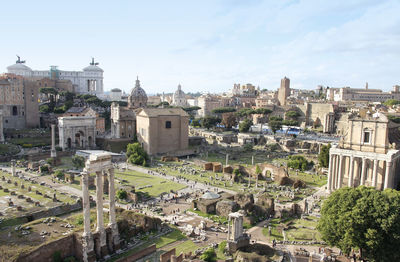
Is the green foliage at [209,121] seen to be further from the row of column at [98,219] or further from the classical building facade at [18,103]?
the row of column at [98,219]

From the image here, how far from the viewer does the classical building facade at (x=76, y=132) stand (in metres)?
64.8

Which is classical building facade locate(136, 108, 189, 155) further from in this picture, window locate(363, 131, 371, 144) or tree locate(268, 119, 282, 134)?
window locate(363, 131, 371, 144)

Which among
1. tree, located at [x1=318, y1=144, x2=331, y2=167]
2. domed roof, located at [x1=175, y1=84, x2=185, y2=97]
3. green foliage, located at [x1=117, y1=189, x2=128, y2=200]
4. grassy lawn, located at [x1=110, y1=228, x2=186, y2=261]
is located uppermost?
domed roof, located at [x1=175, y1=84, x2=185, y2=97]

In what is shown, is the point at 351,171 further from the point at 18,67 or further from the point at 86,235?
the point at 18,67

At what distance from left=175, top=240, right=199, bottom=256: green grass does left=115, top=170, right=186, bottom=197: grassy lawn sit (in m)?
13.4

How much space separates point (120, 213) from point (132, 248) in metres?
4.45

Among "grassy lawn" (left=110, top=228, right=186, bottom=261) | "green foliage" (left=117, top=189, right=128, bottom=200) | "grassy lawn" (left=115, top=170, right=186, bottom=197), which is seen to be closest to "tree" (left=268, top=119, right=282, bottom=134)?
"grassy lawn" (left=115, top=170, right=186, bottom=197)

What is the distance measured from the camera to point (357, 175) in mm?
38219

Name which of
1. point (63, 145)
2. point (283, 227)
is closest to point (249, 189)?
point (283, 227)

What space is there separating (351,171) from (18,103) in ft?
230

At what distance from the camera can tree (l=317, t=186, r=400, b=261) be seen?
2147cm

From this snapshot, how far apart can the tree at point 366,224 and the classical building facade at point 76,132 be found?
54208 mm

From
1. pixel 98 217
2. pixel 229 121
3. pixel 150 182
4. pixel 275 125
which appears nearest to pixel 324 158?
pixel 150 182

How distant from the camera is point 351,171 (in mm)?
38062
